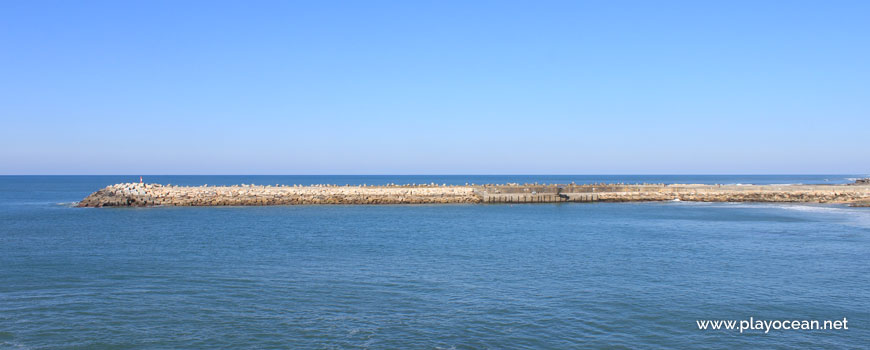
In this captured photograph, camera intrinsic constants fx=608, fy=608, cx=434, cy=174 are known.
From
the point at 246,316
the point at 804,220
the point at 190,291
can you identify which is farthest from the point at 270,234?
the point at 804,220

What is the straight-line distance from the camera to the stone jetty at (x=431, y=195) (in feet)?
206

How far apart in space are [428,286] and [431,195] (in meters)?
46.5

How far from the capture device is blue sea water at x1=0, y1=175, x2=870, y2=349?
15109mm

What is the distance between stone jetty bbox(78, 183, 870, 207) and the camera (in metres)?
62.8

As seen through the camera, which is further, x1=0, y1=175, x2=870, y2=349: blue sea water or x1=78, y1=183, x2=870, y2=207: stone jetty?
x1=78, y1=183, x2=870, y2=207: stone jetty

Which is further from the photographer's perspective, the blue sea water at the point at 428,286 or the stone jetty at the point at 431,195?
the stone jetty at the point at 431,195

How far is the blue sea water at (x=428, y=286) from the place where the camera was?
15109 millimetres

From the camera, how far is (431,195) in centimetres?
6719

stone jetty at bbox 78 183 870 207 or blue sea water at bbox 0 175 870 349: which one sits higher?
stone jetty at bbox 78 183 870 207

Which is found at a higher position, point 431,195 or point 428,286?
point 431,195

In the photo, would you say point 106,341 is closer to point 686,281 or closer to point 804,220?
point 686,281

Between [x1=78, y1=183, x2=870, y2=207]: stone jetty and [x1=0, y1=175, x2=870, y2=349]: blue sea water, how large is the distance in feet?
74.4

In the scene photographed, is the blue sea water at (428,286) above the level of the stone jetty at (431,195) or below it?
below

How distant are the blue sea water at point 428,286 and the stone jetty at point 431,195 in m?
22.7
